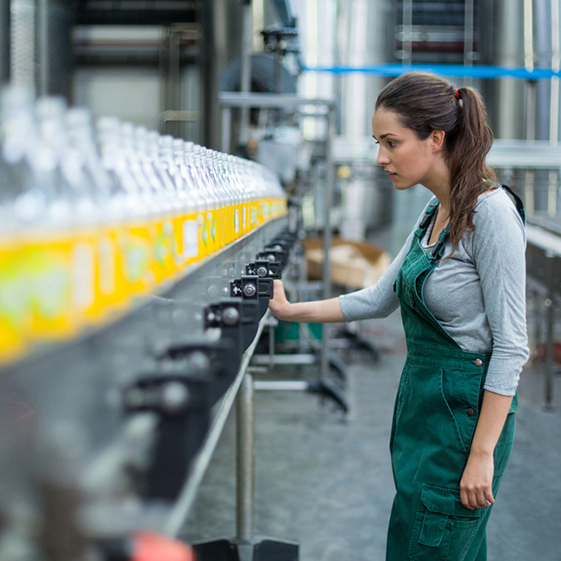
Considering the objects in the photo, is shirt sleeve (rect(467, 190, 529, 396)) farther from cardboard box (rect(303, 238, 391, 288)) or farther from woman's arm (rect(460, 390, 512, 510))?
cardboard box (rect(303, 238, 391, 288))

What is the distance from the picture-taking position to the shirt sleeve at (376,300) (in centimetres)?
153

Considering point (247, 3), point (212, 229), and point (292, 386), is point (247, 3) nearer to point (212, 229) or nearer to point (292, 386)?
point (292, 386)

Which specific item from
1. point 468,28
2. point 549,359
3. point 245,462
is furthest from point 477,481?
point 468,28

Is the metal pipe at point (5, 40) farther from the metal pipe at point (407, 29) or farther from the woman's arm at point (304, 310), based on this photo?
the metal pipe at point (407, 29)

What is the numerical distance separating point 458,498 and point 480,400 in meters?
0.20

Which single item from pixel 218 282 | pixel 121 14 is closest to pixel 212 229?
pixel 218 282

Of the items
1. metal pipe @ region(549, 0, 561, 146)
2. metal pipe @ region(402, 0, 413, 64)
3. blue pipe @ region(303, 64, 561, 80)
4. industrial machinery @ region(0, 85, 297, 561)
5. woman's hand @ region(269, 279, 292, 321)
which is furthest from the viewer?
metal pipe @ region(402, 0, 413, 64)

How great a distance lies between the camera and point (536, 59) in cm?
600

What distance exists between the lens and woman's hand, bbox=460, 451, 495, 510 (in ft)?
3.96

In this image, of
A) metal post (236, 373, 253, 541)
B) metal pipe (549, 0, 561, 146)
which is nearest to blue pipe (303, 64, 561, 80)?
metal pipe (549, 0, 561, 146)

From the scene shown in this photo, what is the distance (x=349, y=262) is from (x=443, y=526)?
363 centimetres

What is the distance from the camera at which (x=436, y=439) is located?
130 cm

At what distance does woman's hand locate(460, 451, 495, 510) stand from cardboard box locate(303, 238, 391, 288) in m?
3.37

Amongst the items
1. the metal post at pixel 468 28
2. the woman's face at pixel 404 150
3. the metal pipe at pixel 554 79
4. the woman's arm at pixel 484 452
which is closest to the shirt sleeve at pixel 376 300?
the woman's face at pixel 404 150
